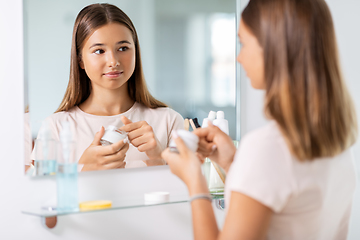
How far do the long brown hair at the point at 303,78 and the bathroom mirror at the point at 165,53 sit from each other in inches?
23.0

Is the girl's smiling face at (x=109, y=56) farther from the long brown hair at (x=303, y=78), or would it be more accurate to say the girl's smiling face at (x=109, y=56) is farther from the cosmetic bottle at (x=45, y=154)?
the long brown hair at (x=303, y=78)

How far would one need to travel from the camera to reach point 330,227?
718 millimetres

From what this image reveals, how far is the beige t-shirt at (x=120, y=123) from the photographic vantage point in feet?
3.62

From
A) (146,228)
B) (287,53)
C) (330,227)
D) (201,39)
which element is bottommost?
(146,228)

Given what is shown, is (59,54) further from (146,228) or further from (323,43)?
(323,43)

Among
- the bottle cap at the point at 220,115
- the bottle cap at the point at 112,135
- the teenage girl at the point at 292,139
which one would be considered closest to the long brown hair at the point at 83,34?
the bottle cap at the point at 112,135

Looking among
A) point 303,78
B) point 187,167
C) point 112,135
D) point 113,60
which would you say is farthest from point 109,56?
point 303,78

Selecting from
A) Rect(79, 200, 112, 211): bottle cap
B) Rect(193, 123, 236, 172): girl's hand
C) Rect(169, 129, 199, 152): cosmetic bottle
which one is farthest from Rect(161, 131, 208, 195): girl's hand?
Rect(79, 200, 112, 211): bottle cap

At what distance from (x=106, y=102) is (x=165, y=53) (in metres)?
0.25

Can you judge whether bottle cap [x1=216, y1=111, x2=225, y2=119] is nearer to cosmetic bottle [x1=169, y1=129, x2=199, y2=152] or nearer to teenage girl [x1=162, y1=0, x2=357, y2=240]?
cosmetic bottle [x1=169, y1=129, x2=199, y2=152]

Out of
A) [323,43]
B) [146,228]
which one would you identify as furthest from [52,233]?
[323,43]

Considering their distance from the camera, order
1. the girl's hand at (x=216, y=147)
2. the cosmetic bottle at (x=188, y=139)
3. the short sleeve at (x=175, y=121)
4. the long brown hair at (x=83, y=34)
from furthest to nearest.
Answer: the short sleeve at (x=175, y=121)
the long brown hair at (x=83, y=34)
the girl's hand at (x=216, y=147)
the cosmetic bottle at (x=188, y=139)

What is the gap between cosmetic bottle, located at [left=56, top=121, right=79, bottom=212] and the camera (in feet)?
3.21

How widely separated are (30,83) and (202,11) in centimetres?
61
